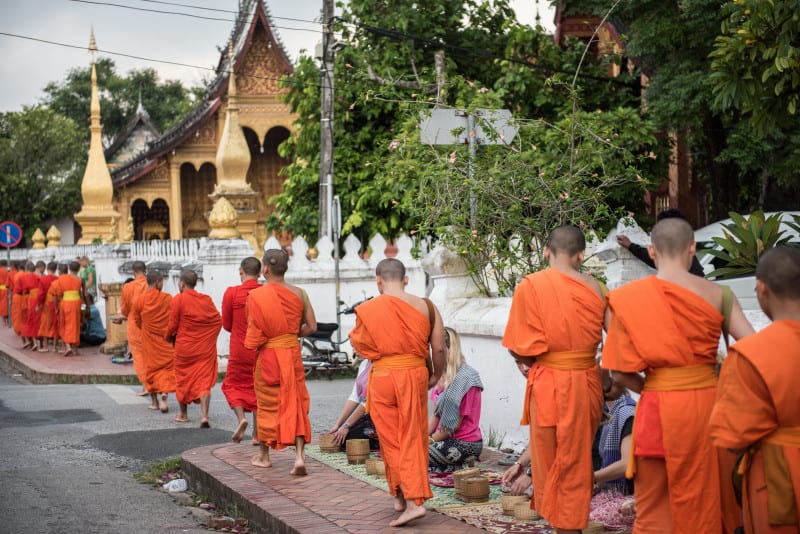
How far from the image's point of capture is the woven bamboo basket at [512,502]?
649 centimetres

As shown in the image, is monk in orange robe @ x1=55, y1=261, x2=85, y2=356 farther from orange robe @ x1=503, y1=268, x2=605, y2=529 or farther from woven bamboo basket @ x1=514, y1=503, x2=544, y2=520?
orange robe @ x1=503, y1=268, x2=605, y2=529

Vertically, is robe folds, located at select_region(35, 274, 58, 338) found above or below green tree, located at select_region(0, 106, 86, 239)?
below

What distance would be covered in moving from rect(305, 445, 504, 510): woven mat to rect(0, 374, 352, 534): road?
1.14 m

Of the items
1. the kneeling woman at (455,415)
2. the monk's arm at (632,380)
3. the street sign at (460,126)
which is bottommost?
the kneeling woman at (455,415)

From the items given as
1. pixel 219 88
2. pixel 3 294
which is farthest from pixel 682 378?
pixel 3 294

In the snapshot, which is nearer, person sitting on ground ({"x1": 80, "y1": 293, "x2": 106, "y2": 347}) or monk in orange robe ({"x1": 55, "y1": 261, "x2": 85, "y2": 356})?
monk in orange robe ({"x1": 55, "y1": 261, "x2": 85, "y2": 356})

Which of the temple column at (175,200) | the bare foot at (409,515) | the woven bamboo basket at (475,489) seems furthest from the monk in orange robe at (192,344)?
the temple column at (175,200)

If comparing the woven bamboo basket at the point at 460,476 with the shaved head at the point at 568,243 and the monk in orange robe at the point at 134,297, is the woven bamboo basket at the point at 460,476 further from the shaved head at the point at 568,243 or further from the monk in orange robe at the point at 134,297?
the monk in orange robe at the point at 134,297

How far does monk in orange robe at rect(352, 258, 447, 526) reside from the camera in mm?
6508

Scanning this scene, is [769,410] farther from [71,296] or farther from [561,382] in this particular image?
[71,296]

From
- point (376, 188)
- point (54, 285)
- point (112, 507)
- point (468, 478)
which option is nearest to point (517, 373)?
point (468, 478)

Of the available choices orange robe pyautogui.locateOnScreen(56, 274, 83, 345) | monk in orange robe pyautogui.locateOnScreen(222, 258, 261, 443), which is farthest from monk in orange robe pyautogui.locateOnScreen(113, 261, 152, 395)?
orange robe pyautogui.locateOnScreen(56, 274, 83, 345)

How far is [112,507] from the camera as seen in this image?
791cm

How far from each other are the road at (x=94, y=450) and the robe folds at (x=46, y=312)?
17.1 ft
